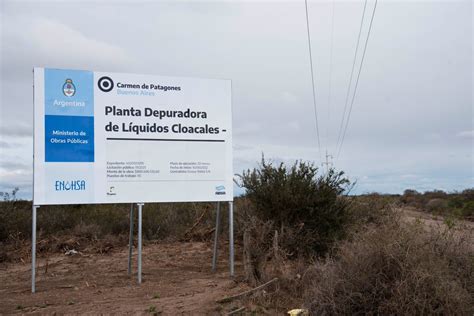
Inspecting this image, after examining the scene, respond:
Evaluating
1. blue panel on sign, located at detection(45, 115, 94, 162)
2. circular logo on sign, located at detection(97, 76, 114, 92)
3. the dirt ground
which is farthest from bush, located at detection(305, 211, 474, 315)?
circular logo on sign, located at detection(97, 76, 114, 92)

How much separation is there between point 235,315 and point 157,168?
11.0ft

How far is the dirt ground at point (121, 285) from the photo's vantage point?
7004 millimetres

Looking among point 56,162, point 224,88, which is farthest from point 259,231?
point 56,162

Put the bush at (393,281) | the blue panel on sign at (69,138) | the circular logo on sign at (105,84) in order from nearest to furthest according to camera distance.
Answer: the bush at (393,281) → the blue panel on sign at (69,138) → the circular logo on sign at (105,84)

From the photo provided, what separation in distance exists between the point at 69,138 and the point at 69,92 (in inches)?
31.5

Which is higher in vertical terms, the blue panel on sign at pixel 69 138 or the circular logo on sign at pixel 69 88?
the circular logo on sign at pixel 69 88

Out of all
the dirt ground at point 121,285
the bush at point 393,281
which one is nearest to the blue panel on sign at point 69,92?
the dirt ground at point 121,285

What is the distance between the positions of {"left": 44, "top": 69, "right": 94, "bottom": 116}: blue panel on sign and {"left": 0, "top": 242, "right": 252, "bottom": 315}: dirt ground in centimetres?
307

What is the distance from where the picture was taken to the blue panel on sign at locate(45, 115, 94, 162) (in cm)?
821

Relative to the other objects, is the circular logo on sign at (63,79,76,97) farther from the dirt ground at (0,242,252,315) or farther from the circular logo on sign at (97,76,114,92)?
the dirt ground at (0,242,252,315)

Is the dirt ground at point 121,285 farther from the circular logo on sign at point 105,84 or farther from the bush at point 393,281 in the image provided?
the circular logo on sign at point 105,84

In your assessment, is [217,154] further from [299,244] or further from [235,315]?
[235,315]

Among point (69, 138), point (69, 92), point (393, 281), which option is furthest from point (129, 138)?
point (393, 281)

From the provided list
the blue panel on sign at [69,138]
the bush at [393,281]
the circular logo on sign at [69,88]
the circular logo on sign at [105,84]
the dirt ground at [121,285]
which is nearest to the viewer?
the bush at [393,281]
